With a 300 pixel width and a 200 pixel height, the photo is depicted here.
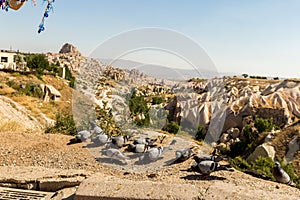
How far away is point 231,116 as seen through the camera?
2803 centimetres

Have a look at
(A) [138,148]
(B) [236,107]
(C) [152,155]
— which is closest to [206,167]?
(C) [152,155]

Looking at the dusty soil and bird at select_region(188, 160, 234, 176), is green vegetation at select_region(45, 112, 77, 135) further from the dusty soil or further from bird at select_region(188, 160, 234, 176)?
bird at select_region(188, 160, 234, 176)

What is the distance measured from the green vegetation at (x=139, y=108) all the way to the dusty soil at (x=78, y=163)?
6.76 feet

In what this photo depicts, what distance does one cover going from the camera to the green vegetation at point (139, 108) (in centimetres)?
823

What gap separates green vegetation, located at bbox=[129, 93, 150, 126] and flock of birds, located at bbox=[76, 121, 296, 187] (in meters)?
1.30

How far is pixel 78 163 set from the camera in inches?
218

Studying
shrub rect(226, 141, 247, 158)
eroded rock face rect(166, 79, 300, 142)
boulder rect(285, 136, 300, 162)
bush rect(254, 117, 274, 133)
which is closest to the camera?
boulder rect(285, 136, 300, 162)

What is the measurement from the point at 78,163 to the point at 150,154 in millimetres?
1256

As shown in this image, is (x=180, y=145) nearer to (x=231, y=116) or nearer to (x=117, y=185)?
(x=117, y=185)

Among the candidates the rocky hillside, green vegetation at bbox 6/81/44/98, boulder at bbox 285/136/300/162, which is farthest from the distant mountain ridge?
green vegetation at bbox 6/81/44/98

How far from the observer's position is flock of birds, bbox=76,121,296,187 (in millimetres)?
4809

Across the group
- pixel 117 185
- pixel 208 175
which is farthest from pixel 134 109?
pixel 117 185

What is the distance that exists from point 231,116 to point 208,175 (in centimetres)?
2400

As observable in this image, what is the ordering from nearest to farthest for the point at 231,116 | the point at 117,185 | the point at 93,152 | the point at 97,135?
the point at 117,185 → the point at 93,152 → the point at 97,135 → the point at 231,116
